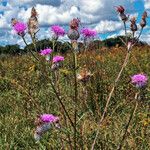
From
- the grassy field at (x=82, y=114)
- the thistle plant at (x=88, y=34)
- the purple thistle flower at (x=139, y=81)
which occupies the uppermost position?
the thistle plant at (x=88, y=34)

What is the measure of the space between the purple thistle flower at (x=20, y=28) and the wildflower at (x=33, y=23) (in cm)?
5

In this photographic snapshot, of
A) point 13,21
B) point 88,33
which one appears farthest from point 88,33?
point 13,21

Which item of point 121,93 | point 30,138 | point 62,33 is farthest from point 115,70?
point 62,33

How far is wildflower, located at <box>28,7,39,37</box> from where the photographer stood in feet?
7.26

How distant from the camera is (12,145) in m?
4.02

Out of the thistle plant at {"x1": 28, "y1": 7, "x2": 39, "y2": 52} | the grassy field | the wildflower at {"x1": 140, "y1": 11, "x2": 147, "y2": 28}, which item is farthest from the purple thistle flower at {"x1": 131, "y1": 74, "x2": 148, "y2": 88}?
the thistle plant at {"x1": 28, "y1": 7, "x2": 39, "y2": 52}

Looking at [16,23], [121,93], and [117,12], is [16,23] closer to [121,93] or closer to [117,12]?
[117,12]

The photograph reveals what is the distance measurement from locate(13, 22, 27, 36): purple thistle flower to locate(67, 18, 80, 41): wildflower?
0.26 m

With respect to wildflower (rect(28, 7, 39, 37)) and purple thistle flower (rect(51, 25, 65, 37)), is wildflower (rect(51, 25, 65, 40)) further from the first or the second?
wildflower (rect(28, 7, 39, 37))

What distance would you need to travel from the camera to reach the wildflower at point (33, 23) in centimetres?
221

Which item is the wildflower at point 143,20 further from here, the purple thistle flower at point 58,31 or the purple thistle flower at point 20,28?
the purple thistle flower at point 20,28

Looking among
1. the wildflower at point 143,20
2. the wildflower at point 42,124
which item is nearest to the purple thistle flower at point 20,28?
the wildflower at point 42,124

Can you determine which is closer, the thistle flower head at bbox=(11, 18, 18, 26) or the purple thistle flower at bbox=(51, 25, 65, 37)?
the thistle flower head at bbox=(11, 18, 18, 26)

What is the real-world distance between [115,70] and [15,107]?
2795 millimetres
